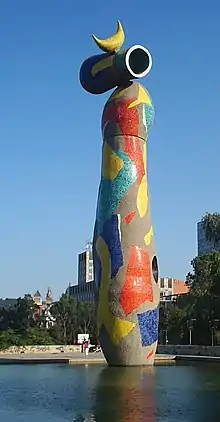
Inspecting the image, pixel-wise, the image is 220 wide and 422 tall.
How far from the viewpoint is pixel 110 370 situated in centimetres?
→ 2259

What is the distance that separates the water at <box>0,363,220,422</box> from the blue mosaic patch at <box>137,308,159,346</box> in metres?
2.87

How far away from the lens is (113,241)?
960 inches

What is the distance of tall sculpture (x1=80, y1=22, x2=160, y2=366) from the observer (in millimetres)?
23875

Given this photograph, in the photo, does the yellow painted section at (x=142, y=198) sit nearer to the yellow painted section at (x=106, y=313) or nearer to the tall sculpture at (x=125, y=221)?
the tall sculpture at (x=125, y=221)

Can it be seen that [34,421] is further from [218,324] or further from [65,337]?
[65,337]

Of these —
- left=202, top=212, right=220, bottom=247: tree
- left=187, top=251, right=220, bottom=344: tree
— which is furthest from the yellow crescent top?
left=202, top=212, right=220, bottom=247: tree

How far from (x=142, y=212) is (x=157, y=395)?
1122cm

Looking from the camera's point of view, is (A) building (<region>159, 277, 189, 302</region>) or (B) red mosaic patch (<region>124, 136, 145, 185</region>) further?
(A) building (<region>159, 277, 189, 302</region>)

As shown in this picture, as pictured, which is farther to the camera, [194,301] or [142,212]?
[194,301]

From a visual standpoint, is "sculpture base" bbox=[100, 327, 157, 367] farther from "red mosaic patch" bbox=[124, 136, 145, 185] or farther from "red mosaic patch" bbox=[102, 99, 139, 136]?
"red mosaic patch" bbox=[102, 99, 139, 136]

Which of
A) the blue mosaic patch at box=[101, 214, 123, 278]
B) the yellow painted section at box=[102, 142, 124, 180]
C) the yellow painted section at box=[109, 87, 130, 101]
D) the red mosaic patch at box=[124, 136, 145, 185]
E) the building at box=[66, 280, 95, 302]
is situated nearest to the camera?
the blue mosaic patch at box=[101, 214, 123, 278]

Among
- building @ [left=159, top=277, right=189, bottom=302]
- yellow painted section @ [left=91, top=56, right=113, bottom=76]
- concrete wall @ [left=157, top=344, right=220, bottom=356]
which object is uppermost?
building @ [left=159, top=277, right=189, bottom=302]

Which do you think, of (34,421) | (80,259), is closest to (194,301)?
(34,421)

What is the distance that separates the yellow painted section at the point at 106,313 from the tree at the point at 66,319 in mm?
35967
